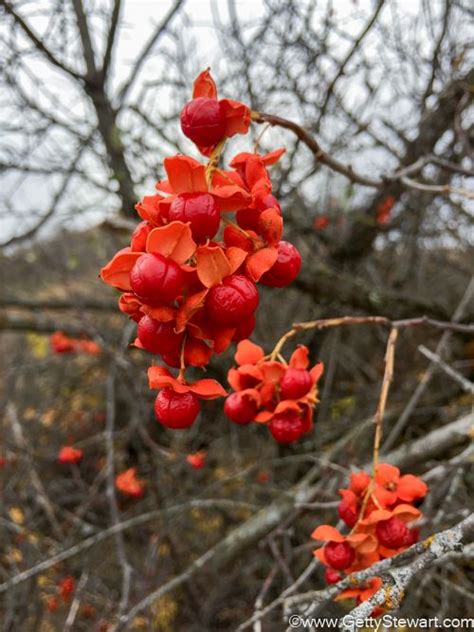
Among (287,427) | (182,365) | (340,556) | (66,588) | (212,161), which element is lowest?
(66,588)

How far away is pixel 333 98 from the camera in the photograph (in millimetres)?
3752

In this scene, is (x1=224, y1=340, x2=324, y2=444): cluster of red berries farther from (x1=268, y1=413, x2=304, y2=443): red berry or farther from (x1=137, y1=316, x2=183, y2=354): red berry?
(x1=137, y1=316, x2=183, y2=354): red berry

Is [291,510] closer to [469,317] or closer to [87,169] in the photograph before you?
[469,317]

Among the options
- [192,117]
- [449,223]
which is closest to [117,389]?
[449,223]

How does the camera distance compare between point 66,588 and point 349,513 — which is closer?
point 349,513

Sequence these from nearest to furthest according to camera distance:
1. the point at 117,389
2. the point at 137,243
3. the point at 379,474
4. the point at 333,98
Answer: the point at 137,243, the point at 379,474, the point at 333,98, the point at 117,389

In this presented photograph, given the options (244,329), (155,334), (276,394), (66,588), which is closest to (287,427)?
(276,394)

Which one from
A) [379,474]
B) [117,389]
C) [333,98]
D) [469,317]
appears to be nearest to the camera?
[379,474]

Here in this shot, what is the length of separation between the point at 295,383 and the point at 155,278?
626mm

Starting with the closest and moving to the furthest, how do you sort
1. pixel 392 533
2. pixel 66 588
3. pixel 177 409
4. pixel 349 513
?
pixel 177 409 → pixel 392 533 → pixel 349 513 → pixel 66 588

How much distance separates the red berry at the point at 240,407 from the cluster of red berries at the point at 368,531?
31cm

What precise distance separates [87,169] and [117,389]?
211 centimetres

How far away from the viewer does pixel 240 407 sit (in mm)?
1370

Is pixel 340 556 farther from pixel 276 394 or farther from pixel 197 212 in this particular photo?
pixel 197 212
